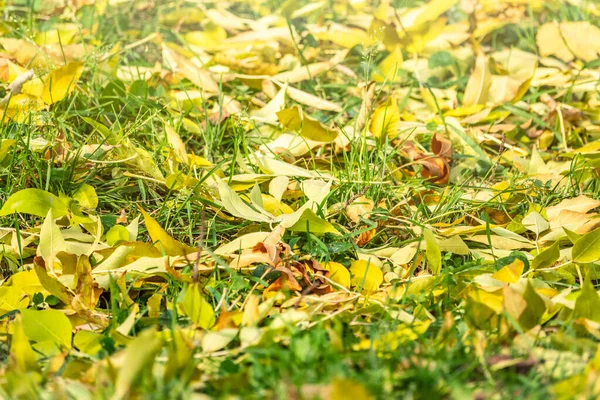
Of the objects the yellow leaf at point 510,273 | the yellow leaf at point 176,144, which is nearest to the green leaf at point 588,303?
the yellow leaf at point 510,273

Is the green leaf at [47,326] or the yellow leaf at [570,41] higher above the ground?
the green leaf at [47,326]

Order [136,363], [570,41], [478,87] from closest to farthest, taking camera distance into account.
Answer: [136,363]
[478,87]
[570,41]

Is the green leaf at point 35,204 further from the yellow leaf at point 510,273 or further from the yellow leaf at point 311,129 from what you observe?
the yellow leaf at point 510,273

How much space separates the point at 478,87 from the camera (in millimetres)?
2381

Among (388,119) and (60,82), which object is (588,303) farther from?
(60,82)

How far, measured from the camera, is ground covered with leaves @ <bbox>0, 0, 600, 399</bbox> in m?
1.09

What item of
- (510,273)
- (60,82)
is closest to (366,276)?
(510,273)

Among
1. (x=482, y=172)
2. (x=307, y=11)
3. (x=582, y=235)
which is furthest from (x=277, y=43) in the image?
(x=582, y=235)

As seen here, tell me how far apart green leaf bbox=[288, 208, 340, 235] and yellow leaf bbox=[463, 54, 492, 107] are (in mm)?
977

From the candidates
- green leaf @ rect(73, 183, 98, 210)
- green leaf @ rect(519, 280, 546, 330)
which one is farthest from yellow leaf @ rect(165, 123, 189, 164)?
green leaf @ rect(519, 280, 546, 330)

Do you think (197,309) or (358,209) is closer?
(197,309)

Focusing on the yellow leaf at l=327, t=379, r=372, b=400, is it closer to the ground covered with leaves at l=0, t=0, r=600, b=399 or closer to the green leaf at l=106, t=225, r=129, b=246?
the ground covered with leaves at l=0, t=0, r=600, b=399

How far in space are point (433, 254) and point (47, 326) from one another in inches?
28.0

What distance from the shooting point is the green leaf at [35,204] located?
5.16ft
